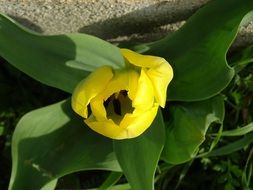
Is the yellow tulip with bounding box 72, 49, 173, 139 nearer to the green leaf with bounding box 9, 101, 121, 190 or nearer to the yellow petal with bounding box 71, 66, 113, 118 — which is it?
the yellow petal with bounding box 71, 66, 113, 118

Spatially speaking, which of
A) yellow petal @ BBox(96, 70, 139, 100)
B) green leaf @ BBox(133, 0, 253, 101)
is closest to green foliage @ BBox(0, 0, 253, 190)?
green leaf @ BBox(133, 0, 253, 101)

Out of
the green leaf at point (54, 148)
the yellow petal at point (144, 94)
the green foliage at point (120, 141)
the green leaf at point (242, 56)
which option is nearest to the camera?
the yellow petal at point (144, 94)

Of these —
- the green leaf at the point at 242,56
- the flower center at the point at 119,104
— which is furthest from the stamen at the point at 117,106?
the green leaf at the point at 242,56

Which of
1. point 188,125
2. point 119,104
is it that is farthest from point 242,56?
point 119,104

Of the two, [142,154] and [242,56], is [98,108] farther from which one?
[242,56]

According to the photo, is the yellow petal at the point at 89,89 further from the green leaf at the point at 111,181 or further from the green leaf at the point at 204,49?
the green leaf at the point at 111,181

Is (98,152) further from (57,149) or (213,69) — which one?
(213,69)

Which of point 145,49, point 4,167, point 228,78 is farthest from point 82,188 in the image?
point 228,78

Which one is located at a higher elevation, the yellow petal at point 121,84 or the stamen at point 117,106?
the yellow petal at point 121,84

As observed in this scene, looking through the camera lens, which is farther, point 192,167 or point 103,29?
point 192,167
